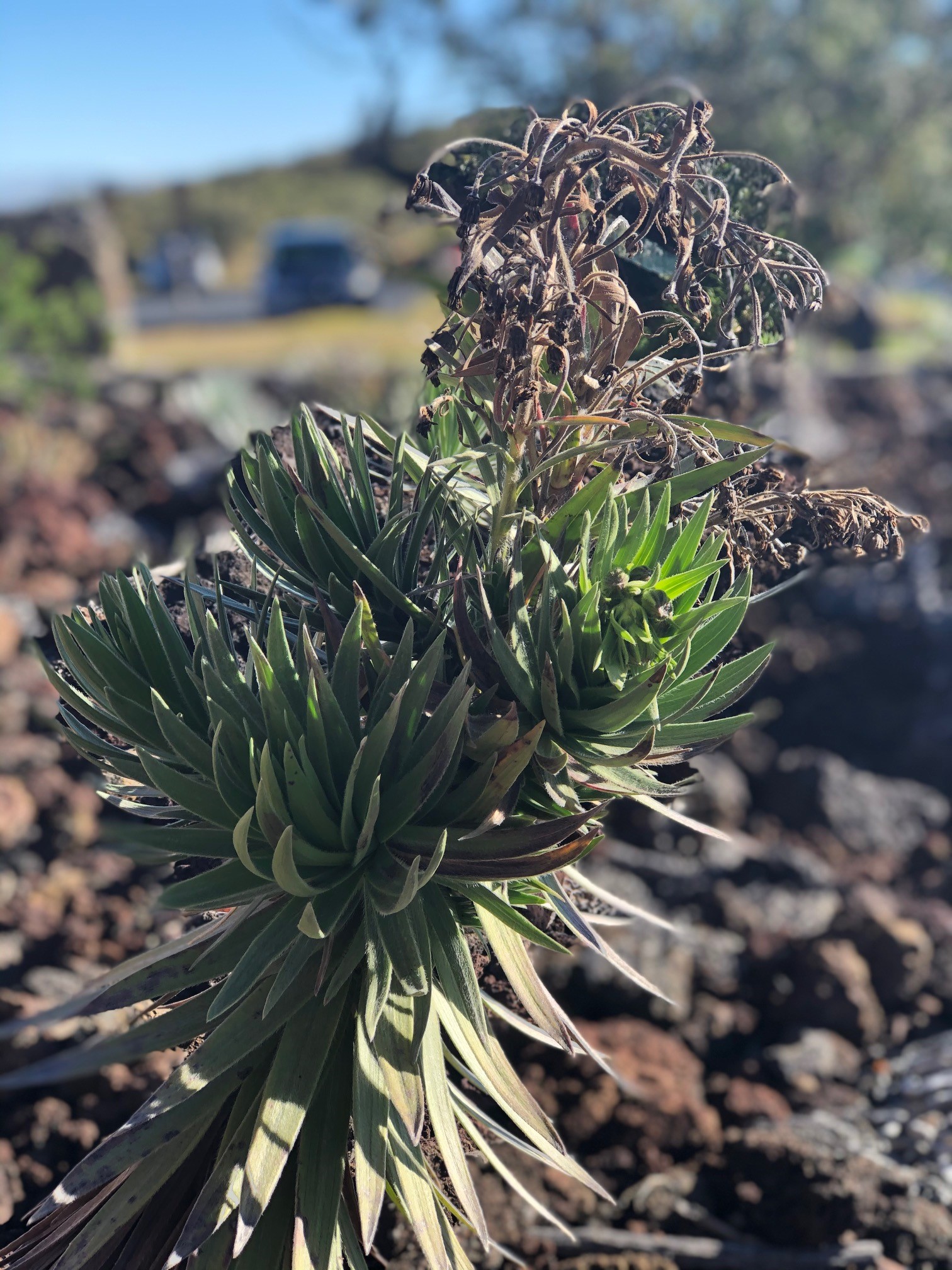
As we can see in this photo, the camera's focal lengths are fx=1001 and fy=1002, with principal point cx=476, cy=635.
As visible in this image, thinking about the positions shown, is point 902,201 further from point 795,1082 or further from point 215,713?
point 215,713

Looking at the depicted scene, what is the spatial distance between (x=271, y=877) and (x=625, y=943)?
1967mm

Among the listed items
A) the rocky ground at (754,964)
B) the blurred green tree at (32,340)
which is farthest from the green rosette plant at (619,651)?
the blurred green tree at (32,340)

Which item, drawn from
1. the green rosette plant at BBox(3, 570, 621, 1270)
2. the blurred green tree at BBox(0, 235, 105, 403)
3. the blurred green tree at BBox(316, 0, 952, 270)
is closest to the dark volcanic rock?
the green rosette plant at BBox(3, 570, 621, 1270)

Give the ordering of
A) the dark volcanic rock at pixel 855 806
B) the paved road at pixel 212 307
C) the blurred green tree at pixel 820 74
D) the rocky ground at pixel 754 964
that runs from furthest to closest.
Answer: the paved road at pixel 212 307 → the blurred green tree at pixel 820 74 → the dark volcanic rock at pixel 855 806 → the rocky ground at pixel 754 964

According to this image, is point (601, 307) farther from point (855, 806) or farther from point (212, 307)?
point (212, 307)

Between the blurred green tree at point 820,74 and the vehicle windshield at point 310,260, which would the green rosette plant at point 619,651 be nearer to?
the blurred green tree at point 820,74

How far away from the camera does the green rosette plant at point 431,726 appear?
1251 millimetres

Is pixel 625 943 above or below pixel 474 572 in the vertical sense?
below

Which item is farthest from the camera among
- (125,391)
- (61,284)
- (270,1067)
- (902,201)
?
(902,201)

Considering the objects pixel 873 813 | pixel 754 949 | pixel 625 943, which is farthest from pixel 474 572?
pixel 873 813

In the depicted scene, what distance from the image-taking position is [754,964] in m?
3.21

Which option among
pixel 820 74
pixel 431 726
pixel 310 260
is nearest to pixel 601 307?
pixel 431 726

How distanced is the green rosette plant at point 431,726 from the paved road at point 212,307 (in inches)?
729

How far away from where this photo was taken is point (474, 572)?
4.67ft
